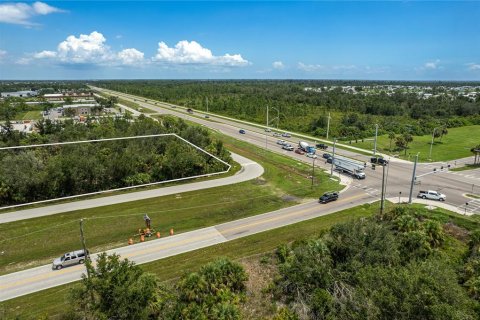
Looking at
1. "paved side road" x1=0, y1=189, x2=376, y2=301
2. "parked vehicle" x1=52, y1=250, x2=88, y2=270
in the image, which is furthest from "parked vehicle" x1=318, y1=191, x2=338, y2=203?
"parked vehicle" x1=52, y1=250, x2=88, y2=270

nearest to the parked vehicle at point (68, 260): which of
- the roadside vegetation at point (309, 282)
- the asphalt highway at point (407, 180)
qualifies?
the roadside vegetation at point (309, 282)

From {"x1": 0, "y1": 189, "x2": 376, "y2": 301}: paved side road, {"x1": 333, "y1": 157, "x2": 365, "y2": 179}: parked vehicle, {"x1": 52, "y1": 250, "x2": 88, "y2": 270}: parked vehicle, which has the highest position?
{"x1": 333, "y1": 157, "x2": 365, "y2": 179}: parked vehicle

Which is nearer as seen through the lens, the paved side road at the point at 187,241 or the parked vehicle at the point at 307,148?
the paved side road at the point at 187,241

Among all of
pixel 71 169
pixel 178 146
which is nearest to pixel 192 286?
pixel 71 169

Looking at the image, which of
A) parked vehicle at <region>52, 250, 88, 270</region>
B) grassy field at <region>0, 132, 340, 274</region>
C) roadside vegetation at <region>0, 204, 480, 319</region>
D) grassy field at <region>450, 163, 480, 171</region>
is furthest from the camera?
grassy field at <region>450, 163, 480, 171</region>

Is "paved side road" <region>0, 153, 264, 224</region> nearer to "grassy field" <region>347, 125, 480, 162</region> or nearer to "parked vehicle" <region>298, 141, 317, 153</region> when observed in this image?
"parked vehicle" <region>298, 141, 317, 153</region>

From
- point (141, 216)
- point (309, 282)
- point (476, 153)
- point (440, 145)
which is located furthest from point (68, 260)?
point (440, 145)

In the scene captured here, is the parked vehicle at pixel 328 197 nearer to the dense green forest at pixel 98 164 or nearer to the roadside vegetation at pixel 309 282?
the roadside vegetation at pixel 309 282
